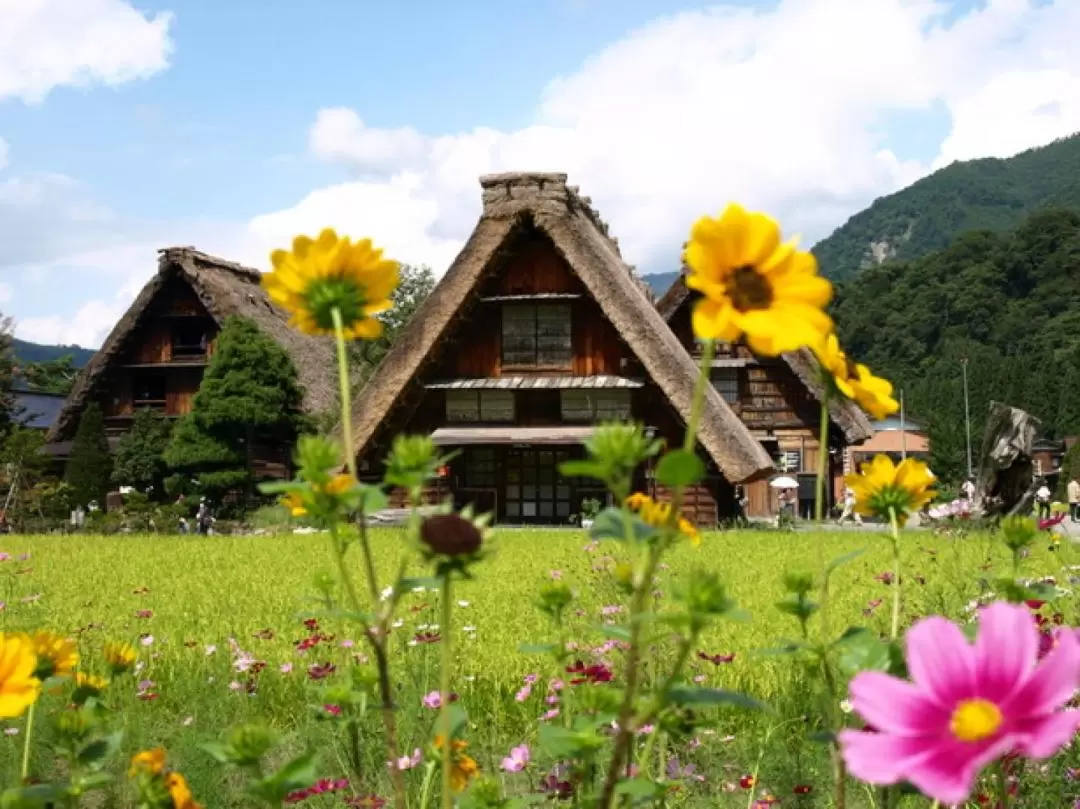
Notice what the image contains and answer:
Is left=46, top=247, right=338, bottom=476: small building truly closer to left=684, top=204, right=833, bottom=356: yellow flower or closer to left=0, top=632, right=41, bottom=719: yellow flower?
left=0, top=632, right=41, bottom=719: yellow flower

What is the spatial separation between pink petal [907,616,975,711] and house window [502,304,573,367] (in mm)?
16157

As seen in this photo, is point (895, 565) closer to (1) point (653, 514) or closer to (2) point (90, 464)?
(1) point (653, 514)

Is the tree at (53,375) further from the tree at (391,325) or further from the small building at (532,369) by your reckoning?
the small building at (532,369)

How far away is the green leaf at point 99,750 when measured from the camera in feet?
3.76

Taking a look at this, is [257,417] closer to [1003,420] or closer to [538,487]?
[538,487]

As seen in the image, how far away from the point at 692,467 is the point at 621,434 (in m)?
0.15

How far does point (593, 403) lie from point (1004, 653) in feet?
52.8

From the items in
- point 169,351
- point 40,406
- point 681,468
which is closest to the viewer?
point 681,468

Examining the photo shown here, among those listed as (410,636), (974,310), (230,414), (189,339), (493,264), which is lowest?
(410,636)

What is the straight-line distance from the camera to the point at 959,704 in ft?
2.08

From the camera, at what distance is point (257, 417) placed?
17656 millimetres

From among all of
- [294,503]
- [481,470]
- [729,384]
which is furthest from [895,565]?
[729,384]

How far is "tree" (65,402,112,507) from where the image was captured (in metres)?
19.1

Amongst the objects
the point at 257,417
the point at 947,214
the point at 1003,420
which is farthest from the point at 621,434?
the point at 947,214
